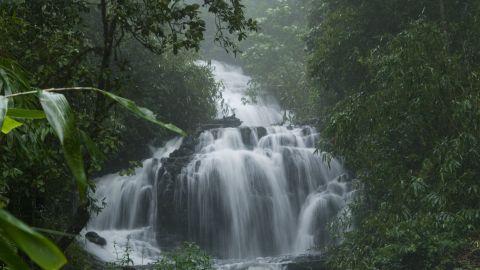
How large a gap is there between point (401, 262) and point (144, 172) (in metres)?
9.01

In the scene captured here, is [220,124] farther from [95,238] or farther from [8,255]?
[8,255]

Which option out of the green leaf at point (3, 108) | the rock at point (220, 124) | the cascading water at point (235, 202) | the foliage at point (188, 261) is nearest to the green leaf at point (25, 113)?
the green leaf at point (3, 108)

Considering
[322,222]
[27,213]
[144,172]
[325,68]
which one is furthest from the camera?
[144,172]

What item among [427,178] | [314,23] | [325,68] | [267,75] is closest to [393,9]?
[325,68]

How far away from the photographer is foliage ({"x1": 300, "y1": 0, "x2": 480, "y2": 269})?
320 inches

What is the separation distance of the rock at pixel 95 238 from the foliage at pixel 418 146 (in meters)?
5.61

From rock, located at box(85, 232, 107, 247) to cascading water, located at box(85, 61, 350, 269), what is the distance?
15.8 inches

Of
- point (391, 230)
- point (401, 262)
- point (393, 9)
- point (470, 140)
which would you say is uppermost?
point (393, 9)

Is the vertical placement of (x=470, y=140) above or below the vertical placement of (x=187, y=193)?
above

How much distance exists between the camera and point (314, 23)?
732 inches

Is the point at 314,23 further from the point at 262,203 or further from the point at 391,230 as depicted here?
the point at 391,230

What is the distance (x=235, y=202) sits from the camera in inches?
598

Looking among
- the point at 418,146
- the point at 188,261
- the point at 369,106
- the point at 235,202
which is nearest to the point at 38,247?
the point at 188,261

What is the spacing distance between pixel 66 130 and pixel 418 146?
1003 cm
